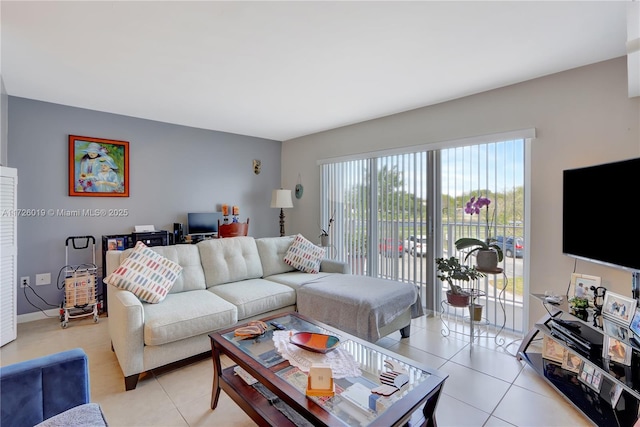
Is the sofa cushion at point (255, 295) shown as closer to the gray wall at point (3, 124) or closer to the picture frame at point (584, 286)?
the picture frame at point (584, 286)

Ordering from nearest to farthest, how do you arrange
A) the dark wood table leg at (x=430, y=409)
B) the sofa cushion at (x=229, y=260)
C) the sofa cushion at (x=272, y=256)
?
the dark wood table leg at (x=430, y=409)
the sofa cushion at (x=229, y=260)
the sofa cushion at (x=272, y=256)

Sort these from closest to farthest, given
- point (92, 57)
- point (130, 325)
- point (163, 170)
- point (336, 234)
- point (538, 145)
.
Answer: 1. point (130, 325)
2. point (92, 57)
3. point (538, 145)
4. point (163, 170)
5. point (336, 234)

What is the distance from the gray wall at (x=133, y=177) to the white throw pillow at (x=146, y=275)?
5.33 ft

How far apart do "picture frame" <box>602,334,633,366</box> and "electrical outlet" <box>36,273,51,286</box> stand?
5017 millimetres

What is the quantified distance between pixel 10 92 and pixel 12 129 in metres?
0.38

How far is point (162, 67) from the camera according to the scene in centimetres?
247

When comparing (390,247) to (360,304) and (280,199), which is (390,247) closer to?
(360,304)

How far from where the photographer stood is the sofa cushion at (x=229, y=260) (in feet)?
9.86

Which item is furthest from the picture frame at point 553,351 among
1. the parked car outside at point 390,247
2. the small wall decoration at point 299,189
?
the small wall decoration at point 299,189

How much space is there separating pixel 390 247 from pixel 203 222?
2714mm

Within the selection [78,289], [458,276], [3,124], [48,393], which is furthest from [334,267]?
[3,124]

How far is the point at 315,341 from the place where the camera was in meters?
1.74

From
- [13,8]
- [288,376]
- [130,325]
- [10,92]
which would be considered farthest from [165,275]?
[10,92]

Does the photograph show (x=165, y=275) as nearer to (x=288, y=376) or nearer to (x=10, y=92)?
(x=288, y=376)
